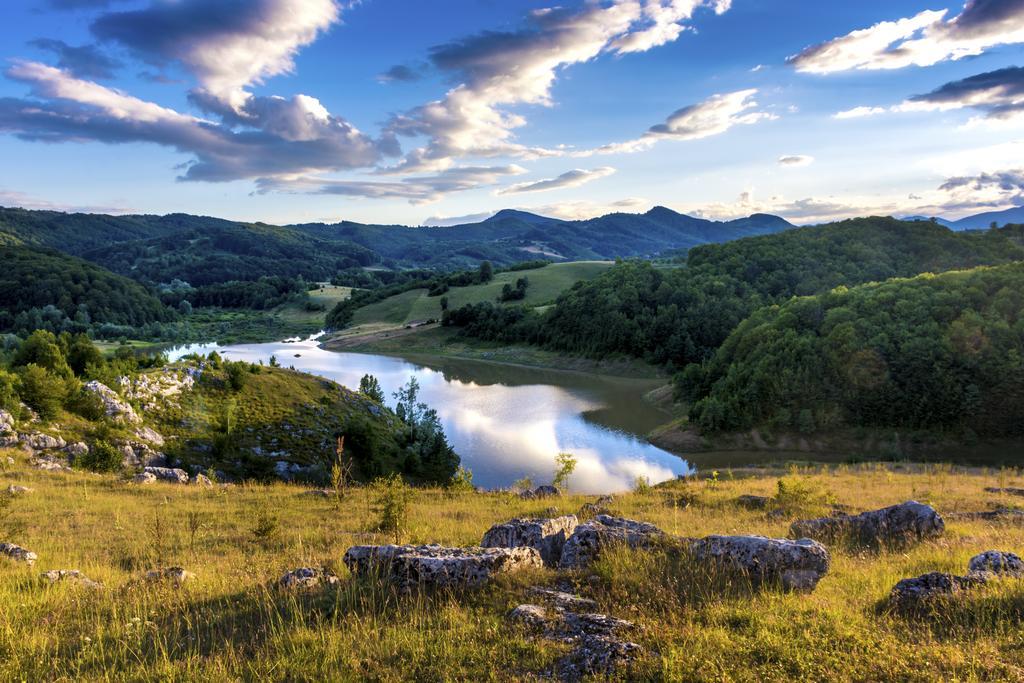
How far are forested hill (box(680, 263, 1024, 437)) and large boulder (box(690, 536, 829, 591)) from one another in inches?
1689

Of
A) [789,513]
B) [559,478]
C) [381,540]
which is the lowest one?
[559,478]

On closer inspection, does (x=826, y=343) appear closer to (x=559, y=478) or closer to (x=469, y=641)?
(x=559, y=478)

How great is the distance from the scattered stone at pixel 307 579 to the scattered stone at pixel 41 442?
69.4 ft

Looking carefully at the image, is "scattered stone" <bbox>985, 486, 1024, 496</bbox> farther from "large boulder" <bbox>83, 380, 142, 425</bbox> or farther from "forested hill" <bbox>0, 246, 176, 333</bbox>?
"forested hill" <bbox>0, 246, 176, 333</bbox>

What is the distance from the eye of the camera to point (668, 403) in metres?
62.3

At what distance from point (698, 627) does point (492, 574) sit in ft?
8.47

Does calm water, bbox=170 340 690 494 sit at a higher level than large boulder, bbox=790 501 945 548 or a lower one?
lower

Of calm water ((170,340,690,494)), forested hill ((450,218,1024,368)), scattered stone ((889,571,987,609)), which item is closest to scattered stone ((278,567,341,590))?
scattered stone ((889,571,987,609))

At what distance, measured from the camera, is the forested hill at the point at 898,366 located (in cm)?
4550

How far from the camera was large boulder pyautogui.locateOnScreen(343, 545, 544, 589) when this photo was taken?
688 centimetres

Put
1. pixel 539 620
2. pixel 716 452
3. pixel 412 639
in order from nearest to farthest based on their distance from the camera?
pixel 412 639 → pixel 539 620 → pixel 716 452

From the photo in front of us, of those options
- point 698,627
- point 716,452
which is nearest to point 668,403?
point 716,452

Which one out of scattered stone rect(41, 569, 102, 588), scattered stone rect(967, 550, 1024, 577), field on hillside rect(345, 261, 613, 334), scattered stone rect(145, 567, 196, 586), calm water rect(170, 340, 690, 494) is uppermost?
field on hillside rect(345, 261, 613, 334)

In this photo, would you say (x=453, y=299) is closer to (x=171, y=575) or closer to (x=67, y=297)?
(x=67, y=297)
